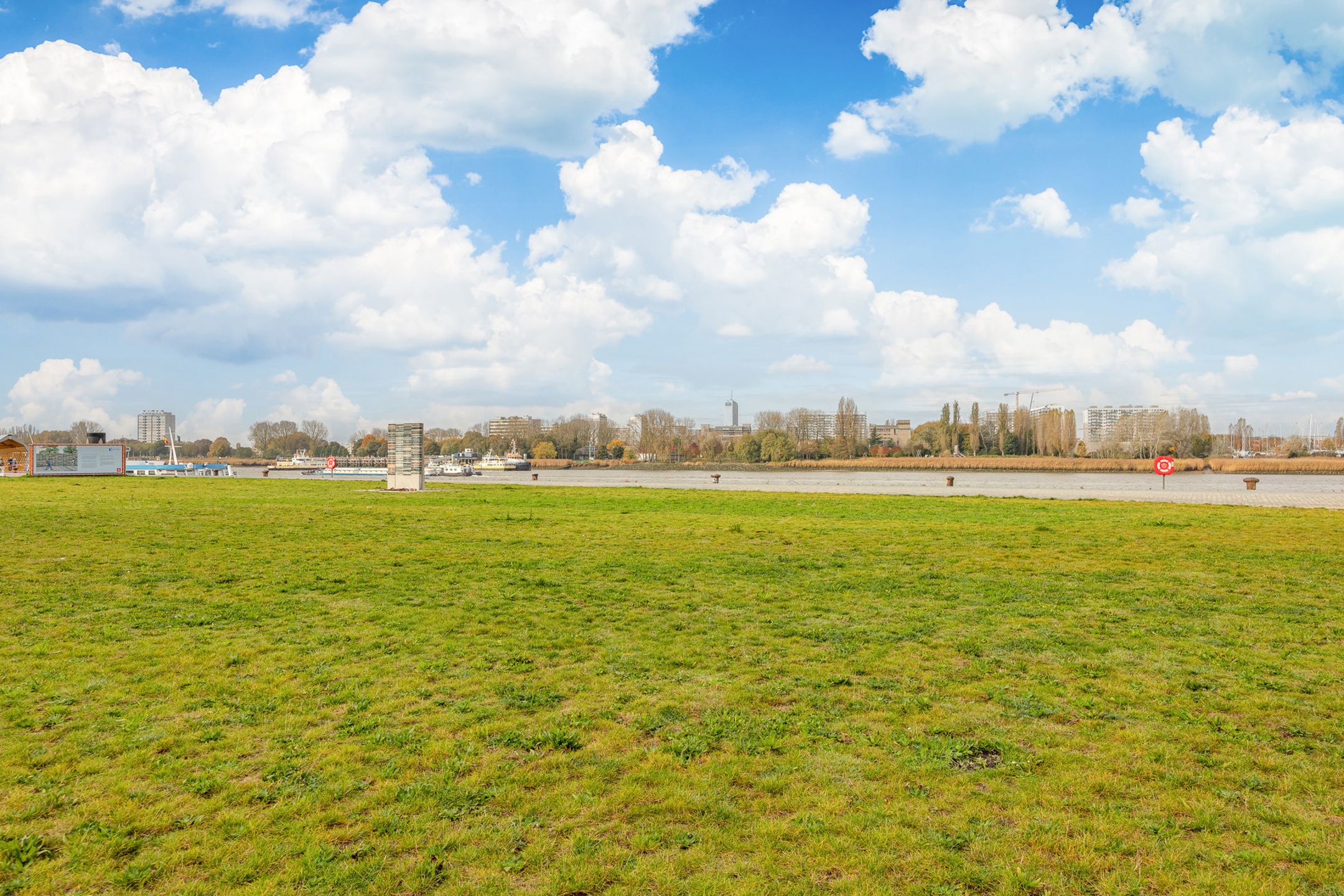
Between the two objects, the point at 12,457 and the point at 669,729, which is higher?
the point at 12,457

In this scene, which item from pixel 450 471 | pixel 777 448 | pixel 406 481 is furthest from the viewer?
pixel 777 448

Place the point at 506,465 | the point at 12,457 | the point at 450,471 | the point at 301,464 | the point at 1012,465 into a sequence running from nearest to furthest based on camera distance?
the point at 12,457, the point at 450,471, the point at 1012,465, the point at 506,465, the point at 301,464

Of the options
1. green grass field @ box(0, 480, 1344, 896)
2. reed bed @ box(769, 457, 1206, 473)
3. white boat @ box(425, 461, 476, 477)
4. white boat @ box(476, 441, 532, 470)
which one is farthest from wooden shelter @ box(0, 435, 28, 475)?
reed bed @ box(769, 457, 1206, 473)

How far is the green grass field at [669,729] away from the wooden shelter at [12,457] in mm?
67923

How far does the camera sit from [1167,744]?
589cm

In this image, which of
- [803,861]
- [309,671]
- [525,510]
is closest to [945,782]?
[803,861]

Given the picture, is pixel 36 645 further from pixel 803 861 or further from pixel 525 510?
pixel 525 510

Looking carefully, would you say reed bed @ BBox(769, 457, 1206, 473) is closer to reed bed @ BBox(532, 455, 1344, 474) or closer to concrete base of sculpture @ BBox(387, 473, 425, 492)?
reed bed @ BBox(532, 455, 1344, 474)

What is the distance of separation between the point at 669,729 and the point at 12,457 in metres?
83.2

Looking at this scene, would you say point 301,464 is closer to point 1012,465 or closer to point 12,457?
point 12,457

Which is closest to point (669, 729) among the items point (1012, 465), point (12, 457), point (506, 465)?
point (12, 457)

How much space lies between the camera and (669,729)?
6.23m

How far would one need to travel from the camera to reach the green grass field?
4.25 m

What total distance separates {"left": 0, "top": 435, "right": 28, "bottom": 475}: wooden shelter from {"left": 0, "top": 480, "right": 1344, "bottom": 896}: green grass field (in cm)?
6792
